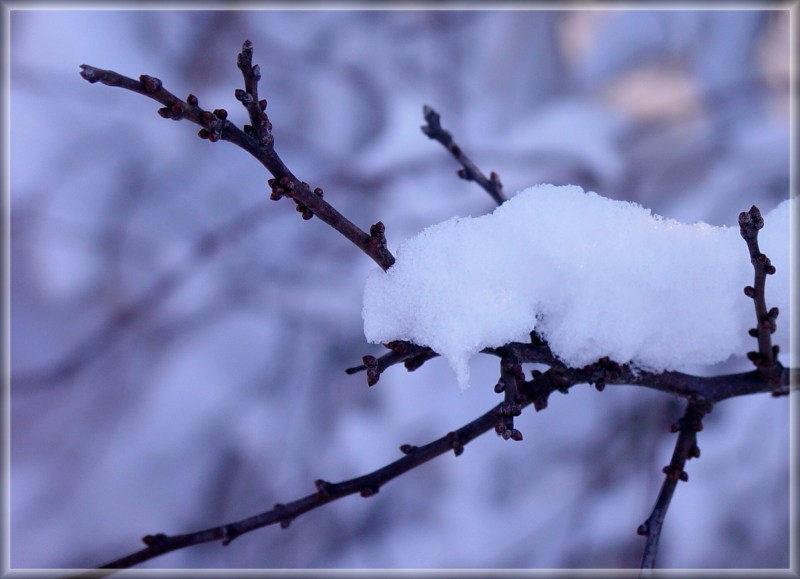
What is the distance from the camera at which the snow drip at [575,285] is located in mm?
623

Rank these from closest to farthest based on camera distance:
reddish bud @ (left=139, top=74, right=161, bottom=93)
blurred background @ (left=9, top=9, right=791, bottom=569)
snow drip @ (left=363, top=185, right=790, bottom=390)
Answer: reddish bud @ (left=139, top=74, right=161, bottom=93)
snow drip @ (left=363, top=185, right=790, bottom=390)
blurred background @ (left=9, top=9, right=791, bottom=569)

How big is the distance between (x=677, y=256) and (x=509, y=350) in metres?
0.28

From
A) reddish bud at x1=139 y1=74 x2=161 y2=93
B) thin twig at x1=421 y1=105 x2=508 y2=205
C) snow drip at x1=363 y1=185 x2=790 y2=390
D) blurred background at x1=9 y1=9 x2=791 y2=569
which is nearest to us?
reddish bud at x1=139 y1=74 x2=161 y2=93

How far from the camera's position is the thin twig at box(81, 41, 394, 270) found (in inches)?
19.1

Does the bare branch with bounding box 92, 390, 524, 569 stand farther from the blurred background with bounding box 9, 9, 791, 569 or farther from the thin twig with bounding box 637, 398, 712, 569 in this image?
the blurred background with bounding box 9, 9, 791, 569

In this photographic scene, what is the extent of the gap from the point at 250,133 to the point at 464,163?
42 centimetres

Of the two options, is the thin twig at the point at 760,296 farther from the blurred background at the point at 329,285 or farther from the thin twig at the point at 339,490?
the blurred background at the point at 329,285

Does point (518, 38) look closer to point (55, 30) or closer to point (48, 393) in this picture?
point (55, 30)

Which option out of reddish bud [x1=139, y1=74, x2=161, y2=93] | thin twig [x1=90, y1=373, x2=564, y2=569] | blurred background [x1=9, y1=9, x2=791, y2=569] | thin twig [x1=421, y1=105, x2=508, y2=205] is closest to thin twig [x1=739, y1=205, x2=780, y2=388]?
thin twig [x1=90, y1=373, x2=564, y2=569]

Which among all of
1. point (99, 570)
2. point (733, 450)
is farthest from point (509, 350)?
point (733, 450)

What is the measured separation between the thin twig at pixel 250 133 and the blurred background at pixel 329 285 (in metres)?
1.58

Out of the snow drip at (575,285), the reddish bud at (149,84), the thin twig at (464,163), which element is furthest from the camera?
the thin twig at (464,163)

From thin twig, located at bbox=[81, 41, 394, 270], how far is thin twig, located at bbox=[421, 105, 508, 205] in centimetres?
32

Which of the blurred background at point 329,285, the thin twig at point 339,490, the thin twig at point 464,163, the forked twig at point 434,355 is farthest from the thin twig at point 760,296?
the blurred background at point 329,285
